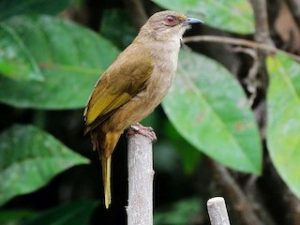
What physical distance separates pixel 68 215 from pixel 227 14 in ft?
3.58

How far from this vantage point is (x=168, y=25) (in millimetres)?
4219

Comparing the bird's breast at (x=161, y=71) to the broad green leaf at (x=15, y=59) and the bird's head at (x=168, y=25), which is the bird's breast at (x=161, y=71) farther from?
the broad green leaf at (x=15, y=59)

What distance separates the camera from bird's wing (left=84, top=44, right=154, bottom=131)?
12.8 ft

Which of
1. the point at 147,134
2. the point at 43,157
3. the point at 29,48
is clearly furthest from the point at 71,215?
the point at 147,134

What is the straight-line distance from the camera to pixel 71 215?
4.70 m

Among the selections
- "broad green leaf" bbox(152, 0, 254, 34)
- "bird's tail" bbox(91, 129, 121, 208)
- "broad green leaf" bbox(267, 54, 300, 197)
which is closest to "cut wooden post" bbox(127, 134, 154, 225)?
"bird's tail" bbox(91, 129, 121, 208)

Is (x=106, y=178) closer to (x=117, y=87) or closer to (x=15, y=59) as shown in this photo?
(x=117, y=87)

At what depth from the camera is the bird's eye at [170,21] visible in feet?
13.8

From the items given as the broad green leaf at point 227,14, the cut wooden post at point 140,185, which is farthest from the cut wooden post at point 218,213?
the broad green leaf at point 227,14

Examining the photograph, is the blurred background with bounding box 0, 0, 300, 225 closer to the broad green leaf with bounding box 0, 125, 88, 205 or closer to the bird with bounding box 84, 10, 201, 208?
the broad green leaf with bounding box 0, 125, 88, 205

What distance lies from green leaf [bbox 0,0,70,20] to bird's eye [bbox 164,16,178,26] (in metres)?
0.64

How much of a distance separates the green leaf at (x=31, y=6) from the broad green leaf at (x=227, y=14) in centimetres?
63

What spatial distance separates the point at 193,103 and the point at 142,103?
0.47 m

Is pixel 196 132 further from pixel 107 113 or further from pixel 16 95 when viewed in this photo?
pixel 16 95
